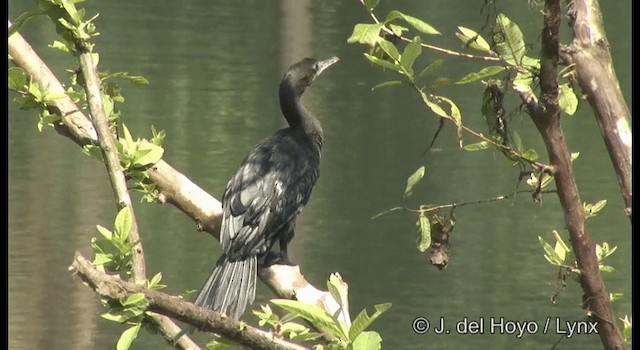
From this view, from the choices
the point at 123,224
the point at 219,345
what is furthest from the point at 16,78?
the point at 219,345

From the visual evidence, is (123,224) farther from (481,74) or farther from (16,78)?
(481,74)

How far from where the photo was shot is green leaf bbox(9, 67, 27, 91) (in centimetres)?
209

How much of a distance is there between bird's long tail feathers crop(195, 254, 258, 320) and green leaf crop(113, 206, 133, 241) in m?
1.56

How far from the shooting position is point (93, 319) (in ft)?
21.3

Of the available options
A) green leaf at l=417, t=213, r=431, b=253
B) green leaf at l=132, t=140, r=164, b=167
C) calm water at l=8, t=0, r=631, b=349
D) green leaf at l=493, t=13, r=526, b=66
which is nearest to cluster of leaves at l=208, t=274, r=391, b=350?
green leaf at l=417, t=213, r=431, b=253

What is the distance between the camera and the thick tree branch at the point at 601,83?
1.39 meters

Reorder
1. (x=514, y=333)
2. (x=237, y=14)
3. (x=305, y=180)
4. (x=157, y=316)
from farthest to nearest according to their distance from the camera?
(x=237, y=14), (x=514, y=333), (x=305, y=180), (x=157, y=316)

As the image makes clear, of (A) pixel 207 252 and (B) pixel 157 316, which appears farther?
(A) pixel 207 252

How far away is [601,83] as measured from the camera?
1445 millimetres

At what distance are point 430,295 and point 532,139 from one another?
2.04m

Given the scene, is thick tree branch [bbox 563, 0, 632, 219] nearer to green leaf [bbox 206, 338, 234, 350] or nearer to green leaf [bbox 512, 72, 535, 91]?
green leaf [bbox 512, 72, 535, 91]
